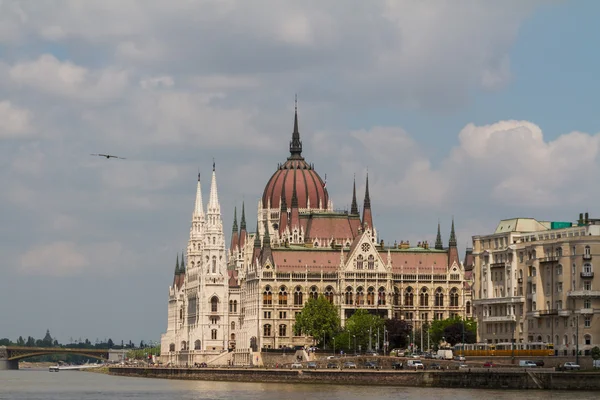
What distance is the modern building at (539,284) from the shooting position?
160625 mm

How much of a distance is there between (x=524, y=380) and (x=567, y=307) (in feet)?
57.2

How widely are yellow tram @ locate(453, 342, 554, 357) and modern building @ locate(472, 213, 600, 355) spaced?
3.45 feet

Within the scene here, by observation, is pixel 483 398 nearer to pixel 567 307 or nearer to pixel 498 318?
pixel 567 307

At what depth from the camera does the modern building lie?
527 ft

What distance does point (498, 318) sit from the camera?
17525 cm

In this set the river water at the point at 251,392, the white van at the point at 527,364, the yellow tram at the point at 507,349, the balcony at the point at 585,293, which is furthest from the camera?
the balcony at the point at 585,293

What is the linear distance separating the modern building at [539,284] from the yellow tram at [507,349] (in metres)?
1.05

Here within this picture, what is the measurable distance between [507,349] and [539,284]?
26.5 feet

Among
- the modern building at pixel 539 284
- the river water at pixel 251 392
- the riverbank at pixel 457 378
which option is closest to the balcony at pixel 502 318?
the modern building at pixel 539 284

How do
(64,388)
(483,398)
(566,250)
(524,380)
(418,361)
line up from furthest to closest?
(64,388) → (418,361) → (566,250) → (524,380) → (483,398)

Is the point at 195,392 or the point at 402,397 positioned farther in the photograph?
the point at 195,392

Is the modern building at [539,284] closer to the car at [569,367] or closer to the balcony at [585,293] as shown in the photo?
the balcony at [585,293]

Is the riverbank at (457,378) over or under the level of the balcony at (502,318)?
under

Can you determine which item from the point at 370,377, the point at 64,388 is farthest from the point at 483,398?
the point at 64,388
